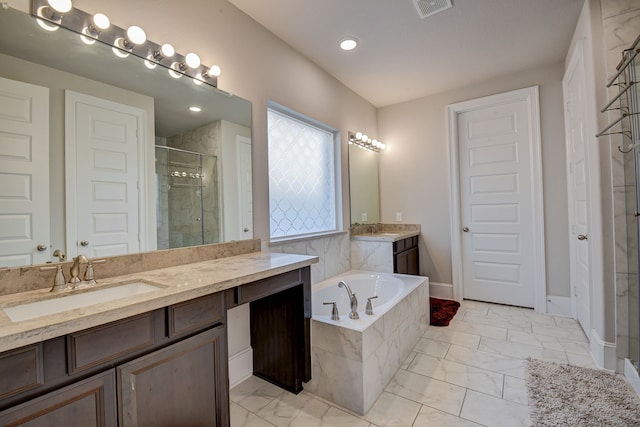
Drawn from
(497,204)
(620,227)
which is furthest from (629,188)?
(497,204)

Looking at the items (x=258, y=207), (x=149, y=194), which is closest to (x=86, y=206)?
(x=149, y=194)

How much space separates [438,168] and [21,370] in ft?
12.1

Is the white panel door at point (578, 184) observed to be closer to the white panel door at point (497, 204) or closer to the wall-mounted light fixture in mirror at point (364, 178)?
the white panel door at point (497, 204)

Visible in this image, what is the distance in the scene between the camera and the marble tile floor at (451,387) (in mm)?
1561

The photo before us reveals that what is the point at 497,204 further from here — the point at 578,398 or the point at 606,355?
the point at 578,398

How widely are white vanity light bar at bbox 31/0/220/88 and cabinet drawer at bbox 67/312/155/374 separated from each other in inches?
50.8

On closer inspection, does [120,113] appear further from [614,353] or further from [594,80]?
[614,353]

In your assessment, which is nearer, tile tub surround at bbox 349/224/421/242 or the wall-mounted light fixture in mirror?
tile tub surround at bbox 349/224/421/242

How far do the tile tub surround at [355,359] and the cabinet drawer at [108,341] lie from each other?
1.00m

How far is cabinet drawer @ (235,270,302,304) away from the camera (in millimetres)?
1353

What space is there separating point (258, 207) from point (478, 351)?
2.02m

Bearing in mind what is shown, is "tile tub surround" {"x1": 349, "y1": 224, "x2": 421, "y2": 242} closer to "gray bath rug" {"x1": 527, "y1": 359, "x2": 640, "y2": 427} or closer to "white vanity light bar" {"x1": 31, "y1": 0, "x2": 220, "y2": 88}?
"gray bath rug" {"x1": 527, "y1": 359, "x2": 640, "y2": 427}

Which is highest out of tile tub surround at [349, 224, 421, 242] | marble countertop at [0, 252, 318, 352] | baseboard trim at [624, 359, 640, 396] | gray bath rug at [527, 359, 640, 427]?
tile tub surround at [349, 224, 421, 242]

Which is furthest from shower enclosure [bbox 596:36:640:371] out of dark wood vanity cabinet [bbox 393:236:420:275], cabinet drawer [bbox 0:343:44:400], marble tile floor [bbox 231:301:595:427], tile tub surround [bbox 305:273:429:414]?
cabinet drawer [bbox 0:343:44:400]
